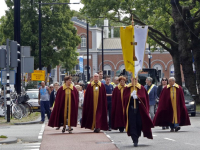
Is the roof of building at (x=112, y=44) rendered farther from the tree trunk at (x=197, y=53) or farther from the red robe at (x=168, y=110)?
the red robe at (x=168, y=110)

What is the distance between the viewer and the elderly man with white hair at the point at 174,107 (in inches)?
679

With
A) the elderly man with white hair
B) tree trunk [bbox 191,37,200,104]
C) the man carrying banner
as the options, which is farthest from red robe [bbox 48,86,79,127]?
tree trunk [bbox 191,37,200,104]

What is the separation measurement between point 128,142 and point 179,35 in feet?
68.4

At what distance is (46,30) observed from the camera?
190 feet

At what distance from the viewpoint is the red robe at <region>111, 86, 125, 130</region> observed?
16.5 m

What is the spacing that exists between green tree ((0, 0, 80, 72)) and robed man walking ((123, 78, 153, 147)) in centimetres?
4414

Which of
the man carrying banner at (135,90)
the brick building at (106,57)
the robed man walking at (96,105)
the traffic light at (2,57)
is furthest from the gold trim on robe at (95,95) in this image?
the brick building at (106,57)

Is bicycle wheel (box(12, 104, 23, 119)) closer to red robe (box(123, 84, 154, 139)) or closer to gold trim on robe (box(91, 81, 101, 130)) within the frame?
gold trim on robe (box(91, 81, 101, 130))

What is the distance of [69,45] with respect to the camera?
2387 inches

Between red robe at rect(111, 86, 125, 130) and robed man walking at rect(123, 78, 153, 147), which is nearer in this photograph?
robed man walking at rect(123, 78, 153, 147)

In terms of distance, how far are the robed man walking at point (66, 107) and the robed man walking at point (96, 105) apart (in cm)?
39

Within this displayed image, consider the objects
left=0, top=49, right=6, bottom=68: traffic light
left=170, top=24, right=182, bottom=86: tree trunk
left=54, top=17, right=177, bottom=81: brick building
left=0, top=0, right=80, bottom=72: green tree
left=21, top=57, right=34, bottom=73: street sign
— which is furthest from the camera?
left=54, top=17, right=177, bottom=81: brick building

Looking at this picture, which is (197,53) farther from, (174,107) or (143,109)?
(143,109)

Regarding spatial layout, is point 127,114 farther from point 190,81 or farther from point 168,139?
point 190,81
